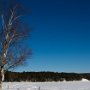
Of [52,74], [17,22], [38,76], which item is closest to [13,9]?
[17,22]

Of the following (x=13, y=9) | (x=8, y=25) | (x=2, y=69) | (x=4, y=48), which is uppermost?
(x=13, y=9)

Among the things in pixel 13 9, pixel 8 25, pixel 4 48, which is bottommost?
pixel 4 48

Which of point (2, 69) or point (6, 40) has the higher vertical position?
point (6, 40)

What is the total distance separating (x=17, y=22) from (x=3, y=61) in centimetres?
308

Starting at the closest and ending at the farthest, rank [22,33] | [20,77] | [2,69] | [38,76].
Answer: [2,69] < [22,33] < [20,77] < [38,76]

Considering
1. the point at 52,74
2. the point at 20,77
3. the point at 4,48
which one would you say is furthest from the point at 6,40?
the point at 52,74

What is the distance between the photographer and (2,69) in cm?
1881

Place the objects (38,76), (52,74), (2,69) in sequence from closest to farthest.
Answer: (2,69)
(38,76)
(52,74)

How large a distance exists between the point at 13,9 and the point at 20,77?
Result: 248 ft

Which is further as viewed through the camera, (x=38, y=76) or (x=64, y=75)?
(x=64, y=75)

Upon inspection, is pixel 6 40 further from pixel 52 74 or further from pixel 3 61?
pixel 52 74

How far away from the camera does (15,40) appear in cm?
1988

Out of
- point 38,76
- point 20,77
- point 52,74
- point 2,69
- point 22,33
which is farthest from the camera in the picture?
point 52,74

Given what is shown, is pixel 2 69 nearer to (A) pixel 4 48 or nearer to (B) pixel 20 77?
(A) pixel 4 48
